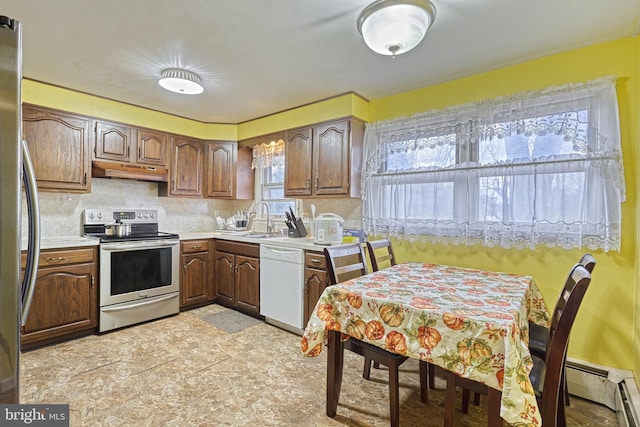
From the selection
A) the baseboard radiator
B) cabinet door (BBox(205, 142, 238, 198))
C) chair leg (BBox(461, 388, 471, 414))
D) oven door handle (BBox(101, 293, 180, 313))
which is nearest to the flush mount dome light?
A: cabinet door (BBox(205, 142, 238, 198))

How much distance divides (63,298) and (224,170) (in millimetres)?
2135

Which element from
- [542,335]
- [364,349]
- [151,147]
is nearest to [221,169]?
[151,147]

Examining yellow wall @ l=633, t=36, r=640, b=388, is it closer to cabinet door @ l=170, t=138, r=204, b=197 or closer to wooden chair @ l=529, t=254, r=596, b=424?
wooden chair @ l=529, t=254, r=596, b=424

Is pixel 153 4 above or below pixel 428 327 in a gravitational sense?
above

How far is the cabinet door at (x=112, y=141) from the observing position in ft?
10.2

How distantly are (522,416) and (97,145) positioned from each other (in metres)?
3.83

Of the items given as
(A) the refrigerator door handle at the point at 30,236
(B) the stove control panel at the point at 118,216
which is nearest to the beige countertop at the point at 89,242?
(B) the stove control panel at the point at 118,216

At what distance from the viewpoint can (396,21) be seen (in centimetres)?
163

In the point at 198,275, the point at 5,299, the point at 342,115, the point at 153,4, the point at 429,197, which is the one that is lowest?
the point at 198,275

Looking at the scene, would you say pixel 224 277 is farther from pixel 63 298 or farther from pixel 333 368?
pixel 333 368

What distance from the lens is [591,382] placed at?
1.96m

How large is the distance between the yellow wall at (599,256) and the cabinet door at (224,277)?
2.53 meters

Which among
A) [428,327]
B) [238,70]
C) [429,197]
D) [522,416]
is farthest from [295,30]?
[522,416]

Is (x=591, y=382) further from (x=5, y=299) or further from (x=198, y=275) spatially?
(x=198, y=275)
